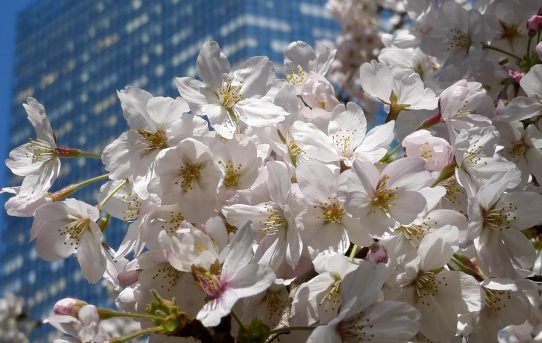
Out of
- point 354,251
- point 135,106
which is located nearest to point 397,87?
point 354,251

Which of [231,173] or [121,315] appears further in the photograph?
[231,173]

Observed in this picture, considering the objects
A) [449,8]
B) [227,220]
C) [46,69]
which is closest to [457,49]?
[449,8]

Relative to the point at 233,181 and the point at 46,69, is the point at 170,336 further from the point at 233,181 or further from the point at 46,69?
the point at 46,69

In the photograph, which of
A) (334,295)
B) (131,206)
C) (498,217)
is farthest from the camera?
(131,206)

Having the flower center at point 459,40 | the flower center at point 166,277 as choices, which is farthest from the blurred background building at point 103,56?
the flower center at point 166,277

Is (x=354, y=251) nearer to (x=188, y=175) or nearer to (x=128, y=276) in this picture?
(x=188, y=175)

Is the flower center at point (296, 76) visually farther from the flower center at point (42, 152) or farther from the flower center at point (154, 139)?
the flower center at point (42, 152)

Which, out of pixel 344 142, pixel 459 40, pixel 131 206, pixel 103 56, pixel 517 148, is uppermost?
pixel 344 142
